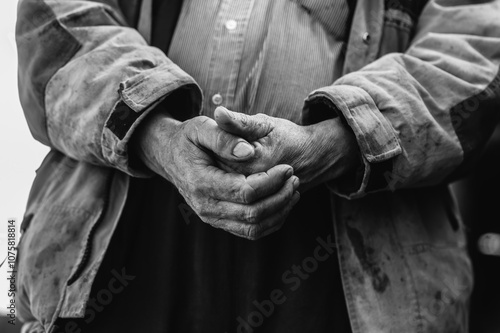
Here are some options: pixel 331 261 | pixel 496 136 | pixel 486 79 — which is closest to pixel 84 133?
pixel 331 261

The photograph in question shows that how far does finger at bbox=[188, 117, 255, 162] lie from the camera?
1014 mm

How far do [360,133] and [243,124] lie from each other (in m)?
0.23

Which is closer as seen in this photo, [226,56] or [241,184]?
[241,184]

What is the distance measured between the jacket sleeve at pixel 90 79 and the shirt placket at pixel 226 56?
0.08 meters

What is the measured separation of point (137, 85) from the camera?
1.17 meters

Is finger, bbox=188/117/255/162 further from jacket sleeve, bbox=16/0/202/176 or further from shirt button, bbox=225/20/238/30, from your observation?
shirt button, bbox=225/20/238/30

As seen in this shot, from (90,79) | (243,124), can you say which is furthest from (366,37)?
(90,79)

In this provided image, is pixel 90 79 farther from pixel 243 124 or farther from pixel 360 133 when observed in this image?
pixel 360 133

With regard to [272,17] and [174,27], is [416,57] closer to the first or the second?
[272,17]

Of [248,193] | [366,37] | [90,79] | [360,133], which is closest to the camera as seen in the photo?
[248,193]

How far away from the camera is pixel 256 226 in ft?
3.39

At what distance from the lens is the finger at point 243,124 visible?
996 millimetres

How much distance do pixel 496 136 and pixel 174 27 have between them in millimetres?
880

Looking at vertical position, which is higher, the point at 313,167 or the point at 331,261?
the point at 313,167
